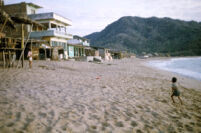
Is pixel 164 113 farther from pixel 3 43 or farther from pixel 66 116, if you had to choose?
pixel 3 43

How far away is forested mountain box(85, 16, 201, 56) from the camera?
332 ft

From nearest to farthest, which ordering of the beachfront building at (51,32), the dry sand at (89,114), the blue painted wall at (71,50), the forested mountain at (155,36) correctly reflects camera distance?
the dry sand at (89,114) < the beachfront building at (51,32) < the blue painted wall at (71,50) < the forested mountain at (155,36)

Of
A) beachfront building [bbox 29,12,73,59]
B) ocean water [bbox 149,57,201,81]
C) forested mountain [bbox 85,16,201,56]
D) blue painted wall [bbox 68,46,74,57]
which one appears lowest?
ocean water [bbox 149,57,201,81]

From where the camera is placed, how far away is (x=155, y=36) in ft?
449

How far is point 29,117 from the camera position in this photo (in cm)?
371

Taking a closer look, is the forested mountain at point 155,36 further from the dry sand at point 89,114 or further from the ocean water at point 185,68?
the dry sand at point 89,114

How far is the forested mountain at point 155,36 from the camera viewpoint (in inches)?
3979

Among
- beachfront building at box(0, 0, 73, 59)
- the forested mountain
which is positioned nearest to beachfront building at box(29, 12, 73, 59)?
beachfront building at box(0, 0, 73, 59)

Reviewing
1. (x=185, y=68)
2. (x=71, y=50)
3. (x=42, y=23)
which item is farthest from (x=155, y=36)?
(x=42, y=23)

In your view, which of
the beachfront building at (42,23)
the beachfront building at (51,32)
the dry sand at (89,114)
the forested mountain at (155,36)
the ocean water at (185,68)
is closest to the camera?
the dry sand at (89,114)

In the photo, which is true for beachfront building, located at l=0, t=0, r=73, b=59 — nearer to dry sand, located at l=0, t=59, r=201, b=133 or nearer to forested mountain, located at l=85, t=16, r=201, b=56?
dry sand, located at l=0, t=59, r=201, b=133

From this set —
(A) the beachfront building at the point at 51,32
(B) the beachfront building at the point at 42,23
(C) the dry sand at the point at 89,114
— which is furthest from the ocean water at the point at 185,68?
(B) the beachfront building at the point at 42,23

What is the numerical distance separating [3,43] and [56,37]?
17.0m

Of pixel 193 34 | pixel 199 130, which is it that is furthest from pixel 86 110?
pixel 193 34
